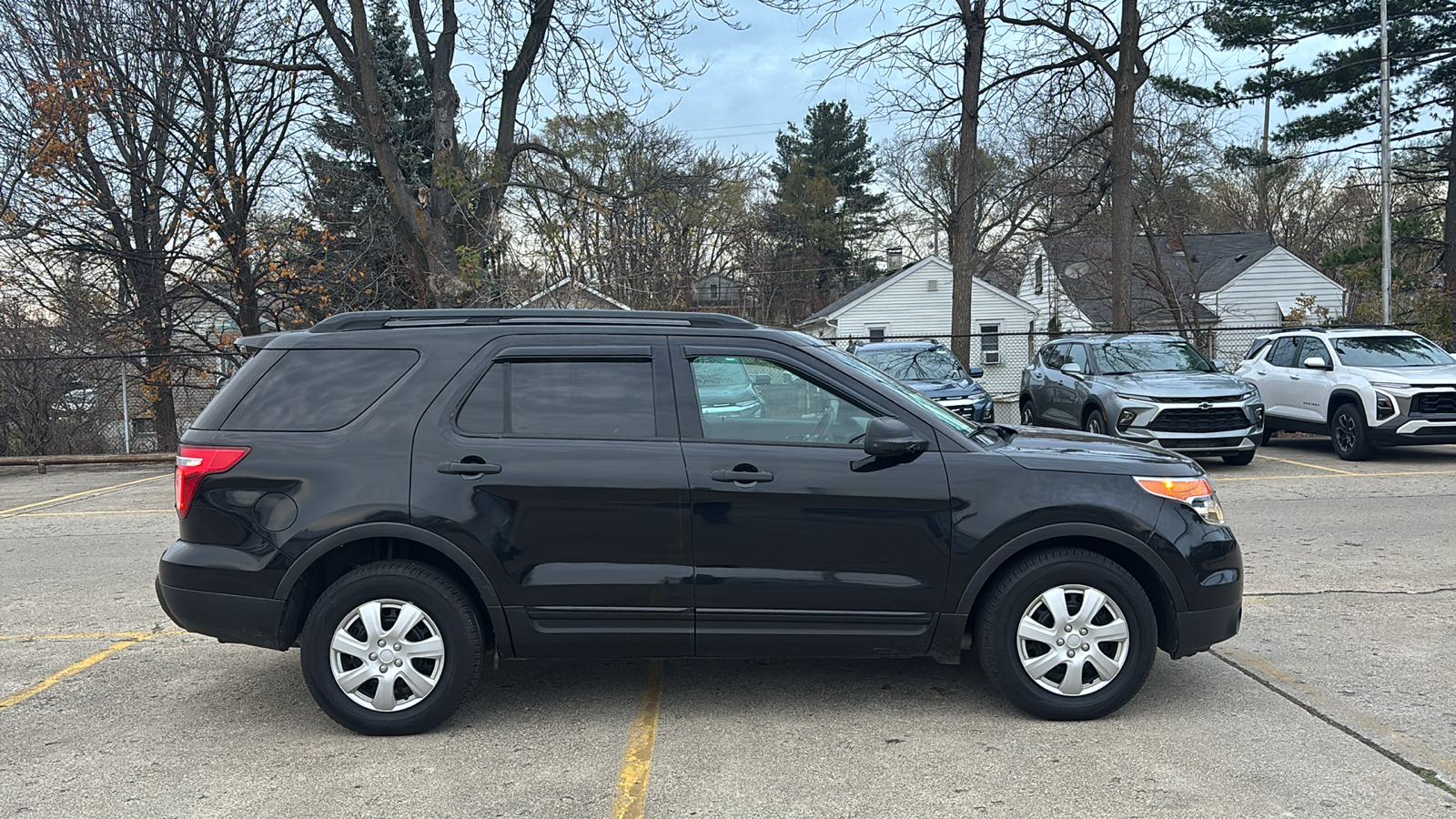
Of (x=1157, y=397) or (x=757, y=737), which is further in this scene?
(x=1157, y=397)

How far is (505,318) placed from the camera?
437 cm

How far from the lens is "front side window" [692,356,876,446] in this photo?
4.17 m

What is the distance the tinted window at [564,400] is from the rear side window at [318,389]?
39 centimetres

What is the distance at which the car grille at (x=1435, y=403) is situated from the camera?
38.5 ft

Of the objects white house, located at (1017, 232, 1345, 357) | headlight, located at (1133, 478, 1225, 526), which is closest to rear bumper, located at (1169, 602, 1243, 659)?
headlight, located at (1133, 478, 1225, 526)

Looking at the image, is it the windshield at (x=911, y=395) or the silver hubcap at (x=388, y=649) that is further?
the windshield at (x=911, y=395)

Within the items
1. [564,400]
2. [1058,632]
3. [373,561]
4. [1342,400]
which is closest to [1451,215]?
[1342,400]

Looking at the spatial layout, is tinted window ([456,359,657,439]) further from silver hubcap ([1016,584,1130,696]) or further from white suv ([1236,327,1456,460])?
white suv ([1236,327,1456,460])

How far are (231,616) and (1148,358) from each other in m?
12.2

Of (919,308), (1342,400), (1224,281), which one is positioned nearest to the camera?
(1342,400)

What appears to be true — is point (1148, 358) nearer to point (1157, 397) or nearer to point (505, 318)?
point (1157, 397)

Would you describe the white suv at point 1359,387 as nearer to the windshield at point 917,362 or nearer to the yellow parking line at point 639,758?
the windshield at point 917,362

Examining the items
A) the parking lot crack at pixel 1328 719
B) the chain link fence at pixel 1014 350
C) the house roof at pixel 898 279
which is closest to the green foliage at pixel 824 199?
the house roof at pixel 898 279

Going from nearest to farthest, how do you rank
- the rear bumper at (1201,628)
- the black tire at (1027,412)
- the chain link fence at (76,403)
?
the rear bumper at (1201,628)
the black tire at (1027,412)
the chain link fence at (76,403)
